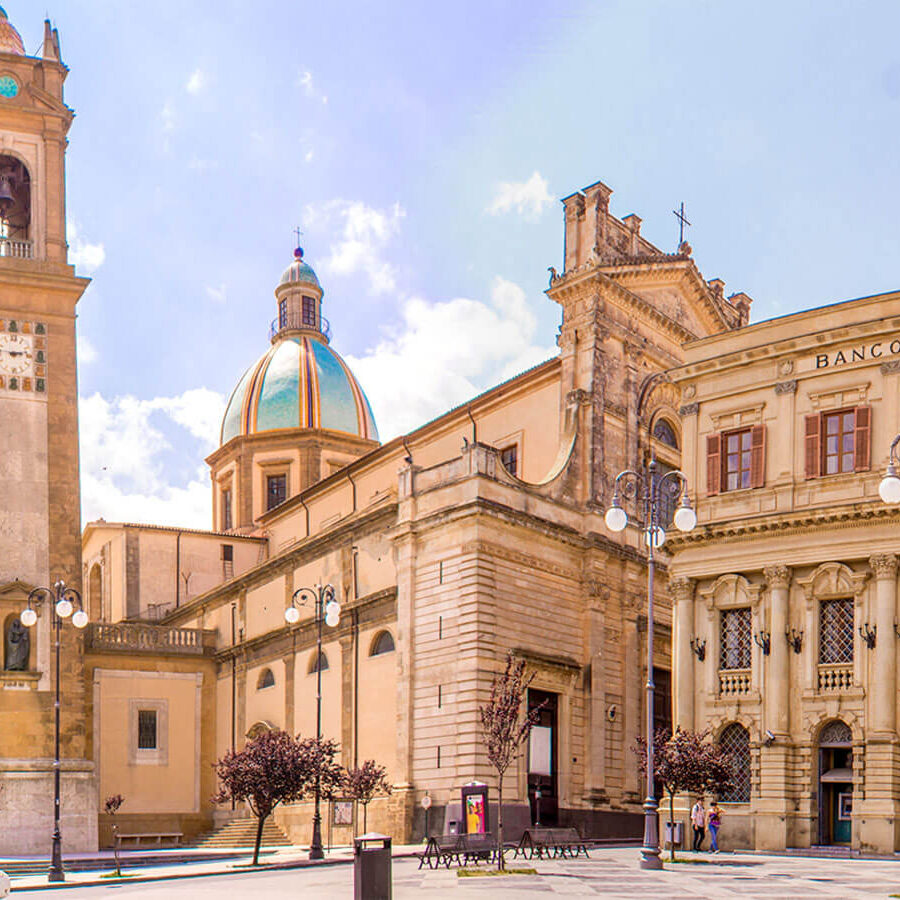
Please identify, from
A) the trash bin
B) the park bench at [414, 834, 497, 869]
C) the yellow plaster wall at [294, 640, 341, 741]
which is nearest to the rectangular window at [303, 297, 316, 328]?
the yellow plaster wall at [294, 640, 341, 741]

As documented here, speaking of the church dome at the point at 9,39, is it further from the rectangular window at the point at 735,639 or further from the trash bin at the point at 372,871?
the trash bin at the point at 372,871

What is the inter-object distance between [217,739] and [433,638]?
55.9 feet

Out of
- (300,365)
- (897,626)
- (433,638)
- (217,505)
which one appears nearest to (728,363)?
(897,626)

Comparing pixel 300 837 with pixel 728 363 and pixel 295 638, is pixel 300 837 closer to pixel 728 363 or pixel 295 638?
pixel 295 638

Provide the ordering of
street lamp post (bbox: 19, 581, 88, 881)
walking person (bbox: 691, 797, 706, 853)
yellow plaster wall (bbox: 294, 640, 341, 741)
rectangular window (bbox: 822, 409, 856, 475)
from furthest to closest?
yellow plaster wall (bbox: 294, 640, 341, 741) < rectangular window (bbox: 822, 409, 856, 475) < walking person (bbox: 691, 797, 706, 853) < street lamp post (bbox: 19, 581, 88, 881)

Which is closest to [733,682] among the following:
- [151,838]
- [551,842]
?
[551,842]

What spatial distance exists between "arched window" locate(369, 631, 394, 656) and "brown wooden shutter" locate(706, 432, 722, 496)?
11162mm

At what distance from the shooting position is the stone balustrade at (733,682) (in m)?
31.9

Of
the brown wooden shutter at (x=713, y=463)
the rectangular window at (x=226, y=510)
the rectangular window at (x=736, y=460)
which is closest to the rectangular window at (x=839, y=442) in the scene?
the rectangular window at (x=736, y=460)

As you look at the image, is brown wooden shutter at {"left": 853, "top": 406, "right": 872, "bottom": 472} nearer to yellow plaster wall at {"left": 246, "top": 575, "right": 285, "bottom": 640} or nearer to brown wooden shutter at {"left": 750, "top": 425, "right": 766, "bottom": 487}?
brown wooden shutter at {"left": 750, "top": 425, "right": 766, "bottom": 487}

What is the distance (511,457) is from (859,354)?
14.6 meters

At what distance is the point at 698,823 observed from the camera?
99.1 ft

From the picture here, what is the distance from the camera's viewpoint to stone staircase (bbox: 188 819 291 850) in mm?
42656

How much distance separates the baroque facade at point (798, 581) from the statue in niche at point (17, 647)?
20.8 m
